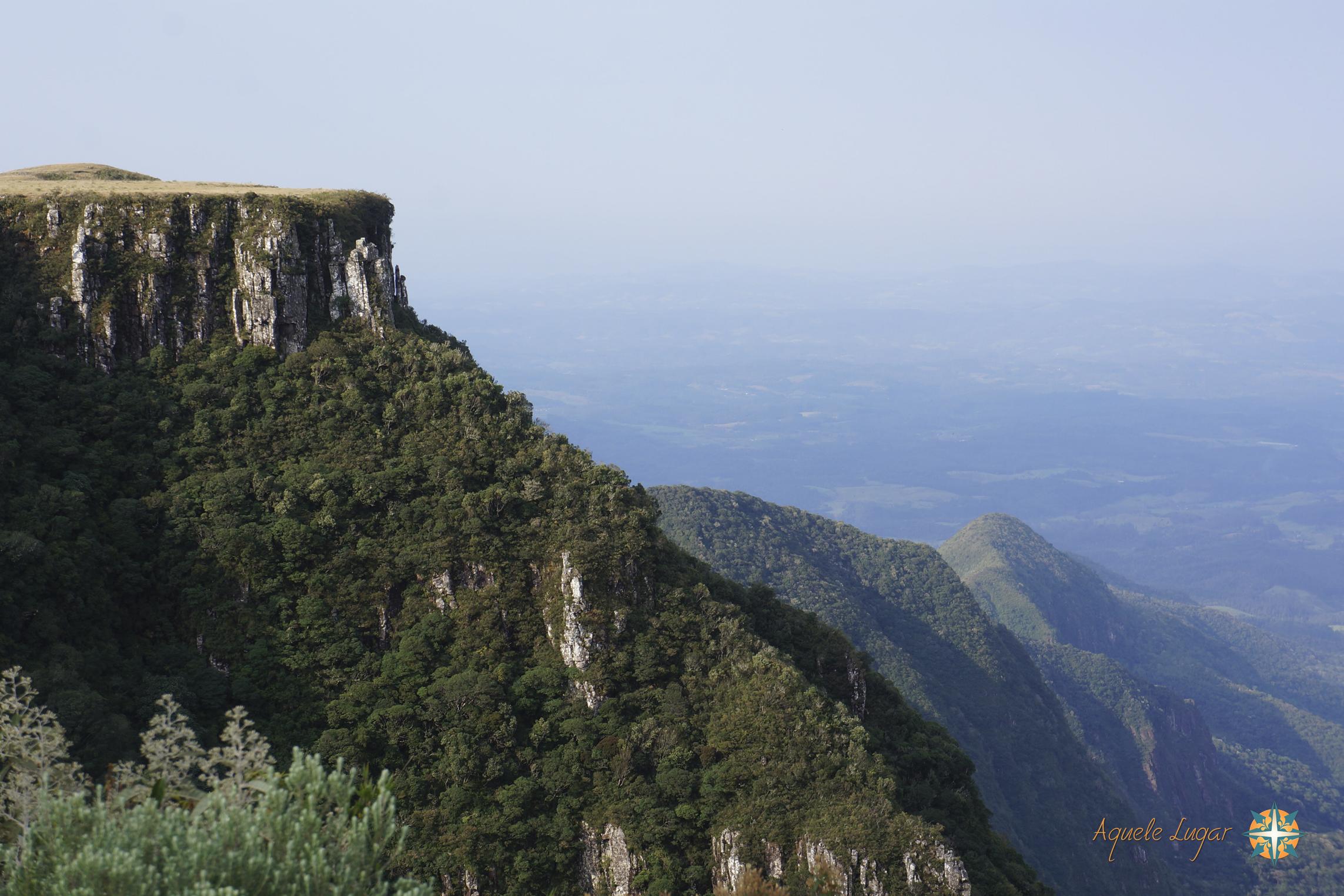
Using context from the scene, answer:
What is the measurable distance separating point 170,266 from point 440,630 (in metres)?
26.2

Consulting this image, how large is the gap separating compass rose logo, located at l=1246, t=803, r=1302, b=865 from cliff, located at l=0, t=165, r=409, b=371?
4282 inches

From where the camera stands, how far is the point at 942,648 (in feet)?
373

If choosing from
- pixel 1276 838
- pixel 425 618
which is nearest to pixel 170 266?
pixel 425 618

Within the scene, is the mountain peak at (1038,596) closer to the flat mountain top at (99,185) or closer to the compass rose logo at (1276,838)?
the compass rose logo at (1276,838)

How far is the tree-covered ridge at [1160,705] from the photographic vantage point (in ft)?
447

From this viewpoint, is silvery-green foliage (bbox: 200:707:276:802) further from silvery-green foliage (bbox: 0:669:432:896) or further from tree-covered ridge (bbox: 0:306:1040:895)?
tree-covered ridge (bbox: 0:306:1040:895)

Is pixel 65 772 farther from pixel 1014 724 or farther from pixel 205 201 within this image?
pixel 1014 724

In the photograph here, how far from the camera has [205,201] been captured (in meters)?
53.2

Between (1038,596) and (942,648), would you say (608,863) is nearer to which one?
(942,648)

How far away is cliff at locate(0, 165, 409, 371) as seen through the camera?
51.0 meters

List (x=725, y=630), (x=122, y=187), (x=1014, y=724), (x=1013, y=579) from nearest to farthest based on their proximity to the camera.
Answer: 1. (x=725, y=630)
2. (x=122, y=187)
3. (x=1014, y=724)
4. (x=1013, y=579)

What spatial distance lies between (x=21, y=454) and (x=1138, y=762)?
134327mm

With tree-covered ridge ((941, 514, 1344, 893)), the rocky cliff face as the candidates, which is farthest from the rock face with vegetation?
tree-covered ridge ((941, 514, 1344, 893))

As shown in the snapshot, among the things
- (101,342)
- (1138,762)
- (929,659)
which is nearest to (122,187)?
(101,342)
